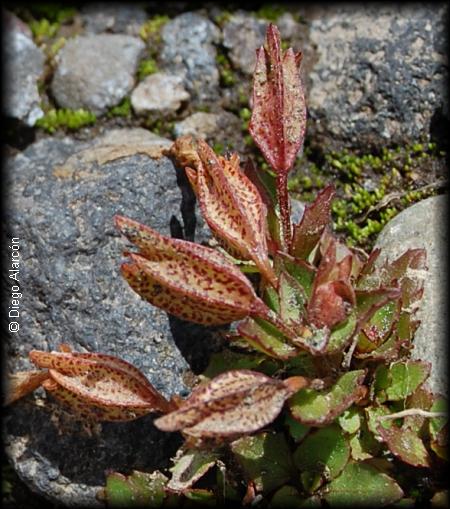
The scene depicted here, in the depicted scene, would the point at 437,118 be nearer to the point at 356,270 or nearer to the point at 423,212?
the point at 423,212

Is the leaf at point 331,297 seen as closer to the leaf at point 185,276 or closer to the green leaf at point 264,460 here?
the leaf at point 185,276

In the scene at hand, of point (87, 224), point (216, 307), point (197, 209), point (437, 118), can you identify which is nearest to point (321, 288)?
point (216, 307)

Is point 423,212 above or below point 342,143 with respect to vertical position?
below

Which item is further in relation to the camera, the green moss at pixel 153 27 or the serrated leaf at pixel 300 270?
the green moss at pixel 153 27

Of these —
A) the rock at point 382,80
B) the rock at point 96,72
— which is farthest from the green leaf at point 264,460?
the rock at point 96,72

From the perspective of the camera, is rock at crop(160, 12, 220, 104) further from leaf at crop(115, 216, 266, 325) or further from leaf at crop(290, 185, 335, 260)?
leaf at crop(115, 216, 266, 325)

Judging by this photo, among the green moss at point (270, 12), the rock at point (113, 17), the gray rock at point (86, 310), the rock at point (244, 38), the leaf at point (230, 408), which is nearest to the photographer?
the leaf at point (230, 408)

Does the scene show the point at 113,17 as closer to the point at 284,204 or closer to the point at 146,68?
the point at 146,68

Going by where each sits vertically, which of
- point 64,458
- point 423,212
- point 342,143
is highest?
point 342,143
